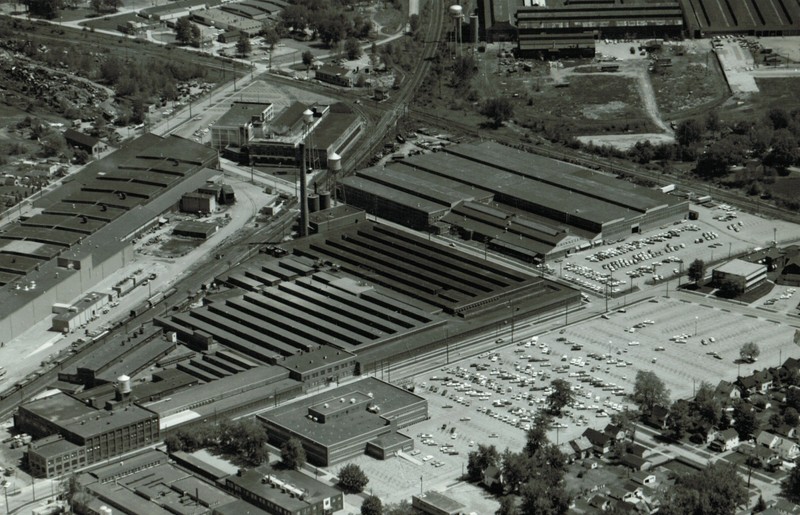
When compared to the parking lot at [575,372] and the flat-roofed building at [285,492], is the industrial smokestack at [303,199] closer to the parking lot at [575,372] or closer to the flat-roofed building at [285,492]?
the parking lot at [575,372]

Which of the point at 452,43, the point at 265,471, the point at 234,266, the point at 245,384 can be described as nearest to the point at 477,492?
the point at 265,471

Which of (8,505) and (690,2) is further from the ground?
(690,2)

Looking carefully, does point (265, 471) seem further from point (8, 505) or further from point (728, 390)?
point (728, 390)

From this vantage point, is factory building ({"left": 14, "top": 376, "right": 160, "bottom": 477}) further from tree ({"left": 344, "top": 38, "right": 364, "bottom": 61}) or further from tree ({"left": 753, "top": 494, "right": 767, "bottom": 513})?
tree ({"left": 344, "top": 38, "right": 364, "bottom": 61})

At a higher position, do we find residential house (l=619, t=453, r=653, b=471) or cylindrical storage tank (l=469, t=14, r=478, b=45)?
cylindrical storage tank (l=469, t=14, r=478, b=45)

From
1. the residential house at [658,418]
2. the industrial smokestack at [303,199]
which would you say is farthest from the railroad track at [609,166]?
the residential house at [658,418]

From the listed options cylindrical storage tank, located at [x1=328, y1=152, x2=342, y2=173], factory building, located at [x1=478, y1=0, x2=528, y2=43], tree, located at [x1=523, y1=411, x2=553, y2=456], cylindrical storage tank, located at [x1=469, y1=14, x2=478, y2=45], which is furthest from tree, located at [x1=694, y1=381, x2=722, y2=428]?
cylindrical storage tank, located at [x1=469, y1=14, x2=478, y2=45]
